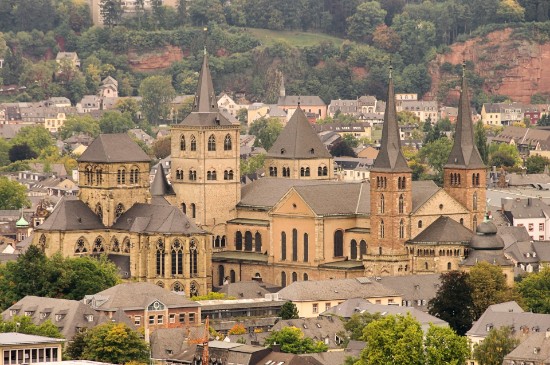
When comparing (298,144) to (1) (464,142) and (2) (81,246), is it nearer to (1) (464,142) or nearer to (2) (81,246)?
(1) (464,142)

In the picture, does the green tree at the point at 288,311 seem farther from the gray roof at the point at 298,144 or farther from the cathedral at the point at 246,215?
the gray roof at the point at 298,144

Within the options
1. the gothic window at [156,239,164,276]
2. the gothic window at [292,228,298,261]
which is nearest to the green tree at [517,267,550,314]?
the gothic window at [292,228,298,261]

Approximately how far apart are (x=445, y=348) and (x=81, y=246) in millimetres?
44750

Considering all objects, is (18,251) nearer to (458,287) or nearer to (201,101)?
(201,101)

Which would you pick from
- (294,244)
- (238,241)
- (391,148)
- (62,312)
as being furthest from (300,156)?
(62,312)

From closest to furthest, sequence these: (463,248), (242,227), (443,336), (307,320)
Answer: (443,336) → (307,320) → (463,248) → (242,227)

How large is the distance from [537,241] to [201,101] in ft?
85.0

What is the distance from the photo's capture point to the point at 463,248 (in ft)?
554

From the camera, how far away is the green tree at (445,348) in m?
135

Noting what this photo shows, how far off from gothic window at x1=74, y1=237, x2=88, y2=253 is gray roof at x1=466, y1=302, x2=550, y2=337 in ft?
107

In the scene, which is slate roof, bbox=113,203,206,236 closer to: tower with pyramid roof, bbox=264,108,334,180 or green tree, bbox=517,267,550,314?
tower with pyramid roof, bbox=264,108,334,180

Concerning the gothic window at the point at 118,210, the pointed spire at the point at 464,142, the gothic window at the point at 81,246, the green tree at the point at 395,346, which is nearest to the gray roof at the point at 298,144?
the gothic window at the point at 118,210

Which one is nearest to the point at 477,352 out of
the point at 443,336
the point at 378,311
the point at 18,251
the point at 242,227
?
the point at 443,336

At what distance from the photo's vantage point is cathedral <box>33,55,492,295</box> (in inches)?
6683
